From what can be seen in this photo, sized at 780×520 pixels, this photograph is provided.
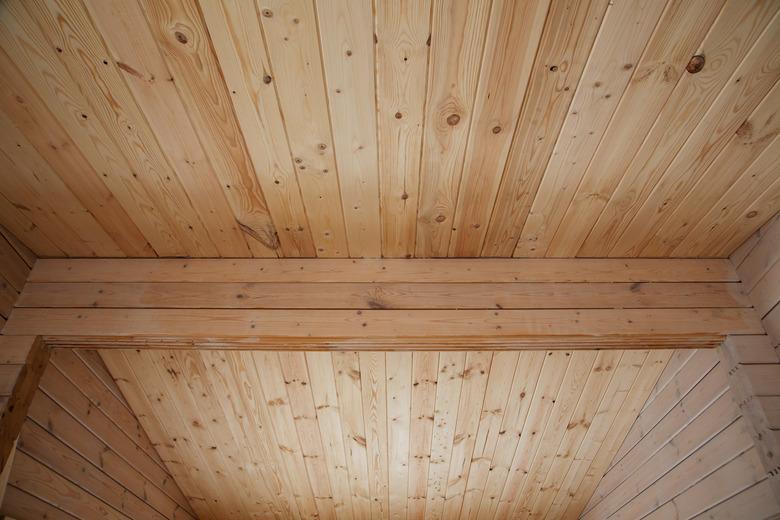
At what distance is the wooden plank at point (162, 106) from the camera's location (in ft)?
3.87

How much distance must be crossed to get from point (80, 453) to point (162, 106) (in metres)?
1.58

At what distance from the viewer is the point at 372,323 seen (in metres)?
1.77

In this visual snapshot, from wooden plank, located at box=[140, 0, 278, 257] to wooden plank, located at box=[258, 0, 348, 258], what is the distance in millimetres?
160

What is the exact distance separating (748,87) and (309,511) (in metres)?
3.22

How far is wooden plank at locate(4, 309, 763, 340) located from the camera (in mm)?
1759

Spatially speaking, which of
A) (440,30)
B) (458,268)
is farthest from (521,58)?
(458,268)

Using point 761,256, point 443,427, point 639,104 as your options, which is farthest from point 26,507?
point 761,256

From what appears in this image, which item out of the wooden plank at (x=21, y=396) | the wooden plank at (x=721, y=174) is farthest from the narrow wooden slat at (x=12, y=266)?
the wooden plank at (x=721, y=174)

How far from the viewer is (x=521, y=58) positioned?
4.10 feet

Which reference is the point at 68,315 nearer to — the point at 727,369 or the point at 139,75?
the point at 139,75

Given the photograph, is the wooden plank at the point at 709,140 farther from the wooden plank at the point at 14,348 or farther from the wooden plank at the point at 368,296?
the wooden plank at the point at 14,348

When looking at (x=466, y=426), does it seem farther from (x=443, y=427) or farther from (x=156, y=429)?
(x=156, y=429)

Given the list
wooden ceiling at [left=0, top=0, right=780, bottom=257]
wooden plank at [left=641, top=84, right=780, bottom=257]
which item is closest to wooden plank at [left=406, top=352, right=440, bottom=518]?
wooden ceiling at [left=0, top=0, right=780, bottom=257]

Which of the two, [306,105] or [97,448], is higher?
[306,105]
